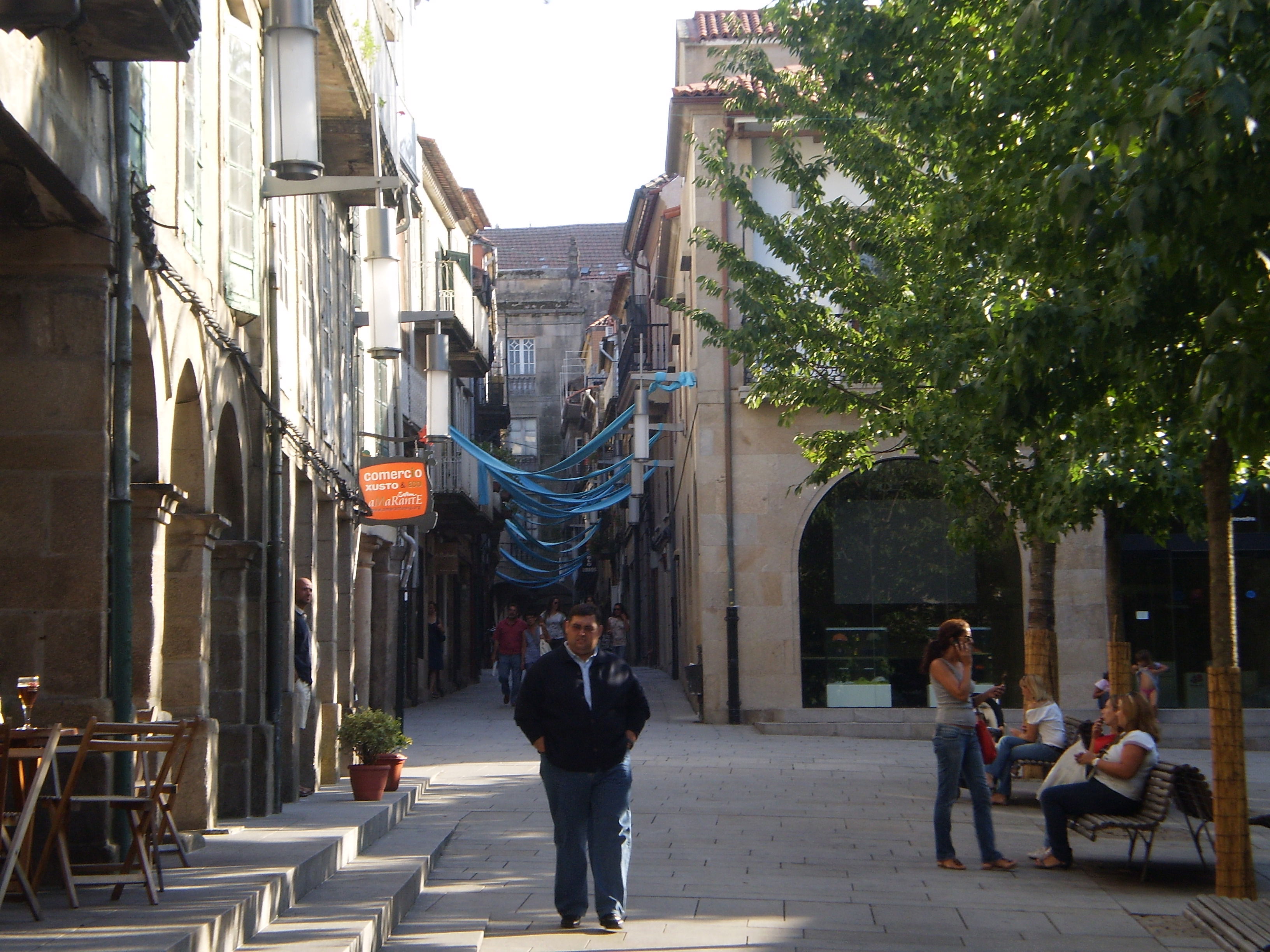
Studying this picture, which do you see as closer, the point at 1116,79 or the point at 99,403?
the point at 1116,79

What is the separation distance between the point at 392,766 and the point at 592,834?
5148 millimetres

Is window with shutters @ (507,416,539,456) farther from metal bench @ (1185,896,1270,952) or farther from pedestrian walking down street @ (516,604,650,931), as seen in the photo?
metal bench @ (1185,896,1270,952)

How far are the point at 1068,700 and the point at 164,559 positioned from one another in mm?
16172

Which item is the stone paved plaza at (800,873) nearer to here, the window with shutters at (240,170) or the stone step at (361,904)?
the stone step at (361,904)

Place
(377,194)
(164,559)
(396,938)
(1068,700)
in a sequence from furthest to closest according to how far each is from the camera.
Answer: (1068,700)
(377,194)
(164,559)
(396,938)

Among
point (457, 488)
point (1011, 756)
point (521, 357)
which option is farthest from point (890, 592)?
point (521, 357)

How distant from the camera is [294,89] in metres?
9.98

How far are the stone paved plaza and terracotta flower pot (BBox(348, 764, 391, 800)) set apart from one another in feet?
2.41

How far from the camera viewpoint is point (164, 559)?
9.30m

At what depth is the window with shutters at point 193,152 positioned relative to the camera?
9.54m

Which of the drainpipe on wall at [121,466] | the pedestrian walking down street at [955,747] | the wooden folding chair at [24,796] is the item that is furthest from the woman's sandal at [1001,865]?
the wooden folding chair at [24,796]

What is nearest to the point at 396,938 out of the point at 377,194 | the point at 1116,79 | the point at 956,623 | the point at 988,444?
the point at 956,623

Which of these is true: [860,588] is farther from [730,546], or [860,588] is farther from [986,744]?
[986,744]

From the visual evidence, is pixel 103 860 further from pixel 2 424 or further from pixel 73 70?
pixel 73 70
